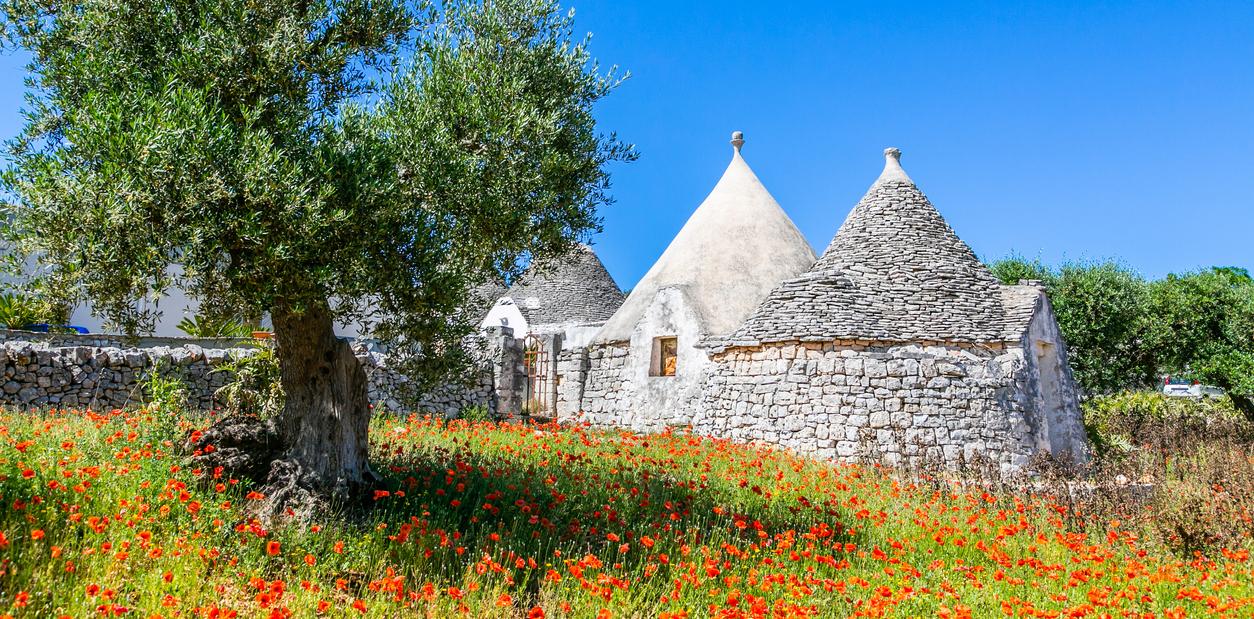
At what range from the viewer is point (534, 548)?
6.01 m

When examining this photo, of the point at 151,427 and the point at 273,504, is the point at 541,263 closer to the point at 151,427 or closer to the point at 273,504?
the point at 273,504

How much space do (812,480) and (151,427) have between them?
7419 millimetres

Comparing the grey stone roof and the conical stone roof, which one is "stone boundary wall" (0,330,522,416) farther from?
the grey stone roof

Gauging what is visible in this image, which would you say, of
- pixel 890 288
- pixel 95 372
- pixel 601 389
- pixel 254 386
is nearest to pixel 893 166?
pixel 890 288

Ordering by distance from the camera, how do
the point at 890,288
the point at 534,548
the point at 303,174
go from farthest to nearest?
1. the point at 890,288
2. the point at 534,548
3. the point at 303,174

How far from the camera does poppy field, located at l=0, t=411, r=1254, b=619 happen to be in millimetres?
4309

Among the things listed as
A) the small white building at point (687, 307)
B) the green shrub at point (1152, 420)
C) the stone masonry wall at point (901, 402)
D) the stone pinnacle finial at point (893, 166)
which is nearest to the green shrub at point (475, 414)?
the small white building at point (687, 307)

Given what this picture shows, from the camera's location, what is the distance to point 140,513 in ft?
15.9

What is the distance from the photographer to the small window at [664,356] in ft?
52.7

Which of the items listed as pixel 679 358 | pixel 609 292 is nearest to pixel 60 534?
pixel 679 358

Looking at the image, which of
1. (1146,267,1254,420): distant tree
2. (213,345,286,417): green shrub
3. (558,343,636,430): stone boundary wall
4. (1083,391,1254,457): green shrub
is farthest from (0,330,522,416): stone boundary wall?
(1146,267,1254,420): distant tree

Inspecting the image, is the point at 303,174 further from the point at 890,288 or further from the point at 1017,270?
the point at 1017,270

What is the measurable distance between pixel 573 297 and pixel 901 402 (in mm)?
15195

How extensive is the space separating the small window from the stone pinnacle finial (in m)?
5.43
